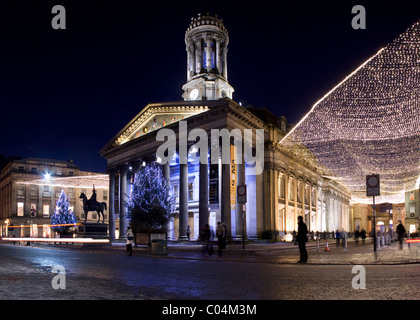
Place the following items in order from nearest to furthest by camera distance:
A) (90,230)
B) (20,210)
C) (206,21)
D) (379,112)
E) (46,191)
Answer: (379,112) < (90,230) < (206,21) < (20,210) < (46,191)

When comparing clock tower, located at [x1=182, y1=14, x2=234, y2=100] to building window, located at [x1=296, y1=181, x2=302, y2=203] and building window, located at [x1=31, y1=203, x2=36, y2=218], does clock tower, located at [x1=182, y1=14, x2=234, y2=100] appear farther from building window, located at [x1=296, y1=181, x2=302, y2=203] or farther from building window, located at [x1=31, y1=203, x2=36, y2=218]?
building window, located at [x1=31, y1=203, x2=36, y2=218]

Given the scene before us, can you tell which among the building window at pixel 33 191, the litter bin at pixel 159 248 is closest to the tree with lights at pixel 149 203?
the litter bin at pixel 159 248

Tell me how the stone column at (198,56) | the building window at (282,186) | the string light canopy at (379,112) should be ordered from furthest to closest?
the stone column at (198,56) → the building window at (282,186) → the string light canopy at (379,112)

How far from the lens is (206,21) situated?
5753cm

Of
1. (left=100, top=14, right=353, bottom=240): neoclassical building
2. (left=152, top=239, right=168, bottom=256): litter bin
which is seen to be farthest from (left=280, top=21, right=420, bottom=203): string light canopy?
(left=152, top=239, right=168, bottom=256): litter bin

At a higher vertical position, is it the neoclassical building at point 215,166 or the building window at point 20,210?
the neoclassical building at point 215,166

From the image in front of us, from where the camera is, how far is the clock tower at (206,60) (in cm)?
5572

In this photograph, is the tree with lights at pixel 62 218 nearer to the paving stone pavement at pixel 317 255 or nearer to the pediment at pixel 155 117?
the pediment at pixel 155 117

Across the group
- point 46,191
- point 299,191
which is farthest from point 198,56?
A: point 46,191

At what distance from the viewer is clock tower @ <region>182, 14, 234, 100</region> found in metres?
55.7

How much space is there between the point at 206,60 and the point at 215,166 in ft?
81.6

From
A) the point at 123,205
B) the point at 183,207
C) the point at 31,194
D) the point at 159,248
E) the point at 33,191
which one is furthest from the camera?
the point at 33,191

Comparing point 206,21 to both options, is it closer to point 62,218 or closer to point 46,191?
point 62,218

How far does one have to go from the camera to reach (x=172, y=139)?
41844mm
